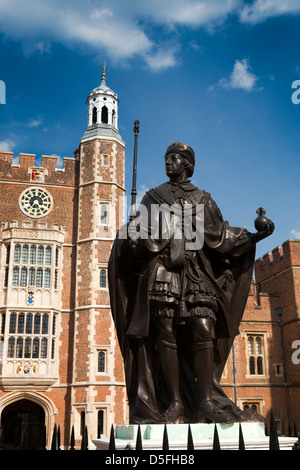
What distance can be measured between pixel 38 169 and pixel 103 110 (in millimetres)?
4489

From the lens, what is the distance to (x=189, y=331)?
139 inches

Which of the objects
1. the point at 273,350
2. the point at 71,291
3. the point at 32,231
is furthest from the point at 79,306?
the point at 273,350

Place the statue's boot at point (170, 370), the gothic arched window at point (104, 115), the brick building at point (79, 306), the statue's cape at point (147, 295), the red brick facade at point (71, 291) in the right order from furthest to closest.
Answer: the gothic arched window at point (104, 115) < the brick building at point (79, 306) < the red brick facade at point (71, 291) < the statue's cape at point (147, 295) < the statue's boot at point (170, 370)

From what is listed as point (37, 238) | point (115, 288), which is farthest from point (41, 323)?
point (115, 288)

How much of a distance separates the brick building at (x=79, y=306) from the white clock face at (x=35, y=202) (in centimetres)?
4

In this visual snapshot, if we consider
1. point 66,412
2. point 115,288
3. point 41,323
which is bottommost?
point 66,412

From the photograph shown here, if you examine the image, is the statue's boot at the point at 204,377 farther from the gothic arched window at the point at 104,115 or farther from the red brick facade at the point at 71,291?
the gothic arched window at the point at 104,115

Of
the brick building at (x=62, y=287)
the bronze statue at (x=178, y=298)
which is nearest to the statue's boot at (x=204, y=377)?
the bronze statue at (x=178, y=298)

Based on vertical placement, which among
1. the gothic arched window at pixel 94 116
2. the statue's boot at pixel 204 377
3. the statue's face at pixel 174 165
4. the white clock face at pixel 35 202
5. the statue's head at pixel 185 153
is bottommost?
the statue's boot at pixel 204 377

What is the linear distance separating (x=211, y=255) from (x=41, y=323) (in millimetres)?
16345

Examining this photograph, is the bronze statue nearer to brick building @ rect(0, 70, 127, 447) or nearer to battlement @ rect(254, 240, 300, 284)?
brick building @ rect(0, 70, 127, 447)

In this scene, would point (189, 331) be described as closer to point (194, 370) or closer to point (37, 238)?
point (194, 370)

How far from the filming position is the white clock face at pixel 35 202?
2086 cm
